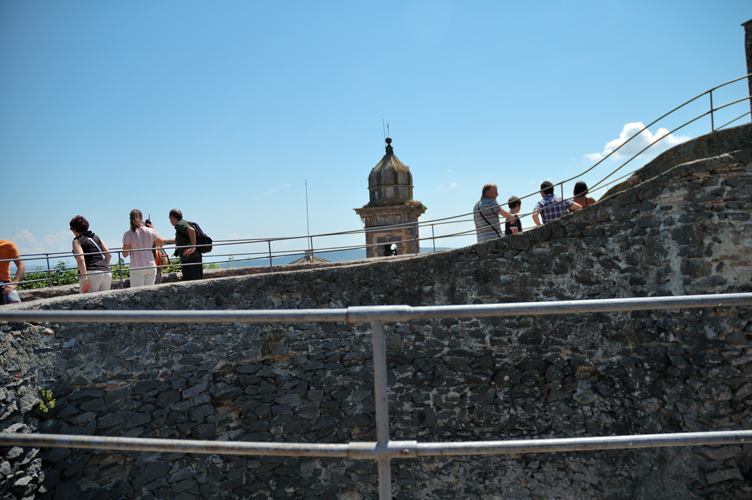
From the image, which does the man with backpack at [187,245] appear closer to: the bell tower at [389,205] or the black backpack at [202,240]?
the black backpack at [202,240]

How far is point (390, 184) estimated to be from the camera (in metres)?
18.1

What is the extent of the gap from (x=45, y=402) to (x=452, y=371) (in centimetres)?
524

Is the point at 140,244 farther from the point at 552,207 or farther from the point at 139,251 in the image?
the point at 552,207

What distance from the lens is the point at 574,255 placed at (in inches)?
261

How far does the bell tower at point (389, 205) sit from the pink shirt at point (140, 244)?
1039 cm

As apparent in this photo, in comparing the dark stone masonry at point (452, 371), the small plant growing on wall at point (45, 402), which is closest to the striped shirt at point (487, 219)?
the dark stone masonry at point (452, 371)

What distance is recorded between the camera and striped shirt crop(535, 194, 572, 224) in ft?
25.1

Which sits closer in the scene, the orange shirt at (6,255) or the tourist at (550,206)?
the orange shirt at (6,255)

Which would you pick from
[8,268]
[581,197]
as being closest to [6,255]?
[8,268]

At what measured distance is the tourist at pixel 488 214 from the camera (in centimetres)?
795

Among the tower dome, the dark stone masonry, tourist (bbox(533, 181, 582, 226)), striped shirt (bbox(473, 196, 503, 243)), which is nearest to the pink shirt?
the dark stone masonry

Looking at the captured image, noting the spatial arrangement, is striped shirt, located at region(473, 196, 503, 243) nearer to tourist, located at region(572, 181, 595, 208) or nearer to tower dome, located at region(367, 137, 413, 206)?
tourist, located at region(572, 181, 595, 208)

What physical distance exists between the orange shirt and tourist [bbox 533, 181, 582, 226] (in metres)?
7.51

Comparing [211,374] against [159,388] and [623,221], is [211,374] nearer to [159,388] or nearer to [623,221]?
[159,388]
